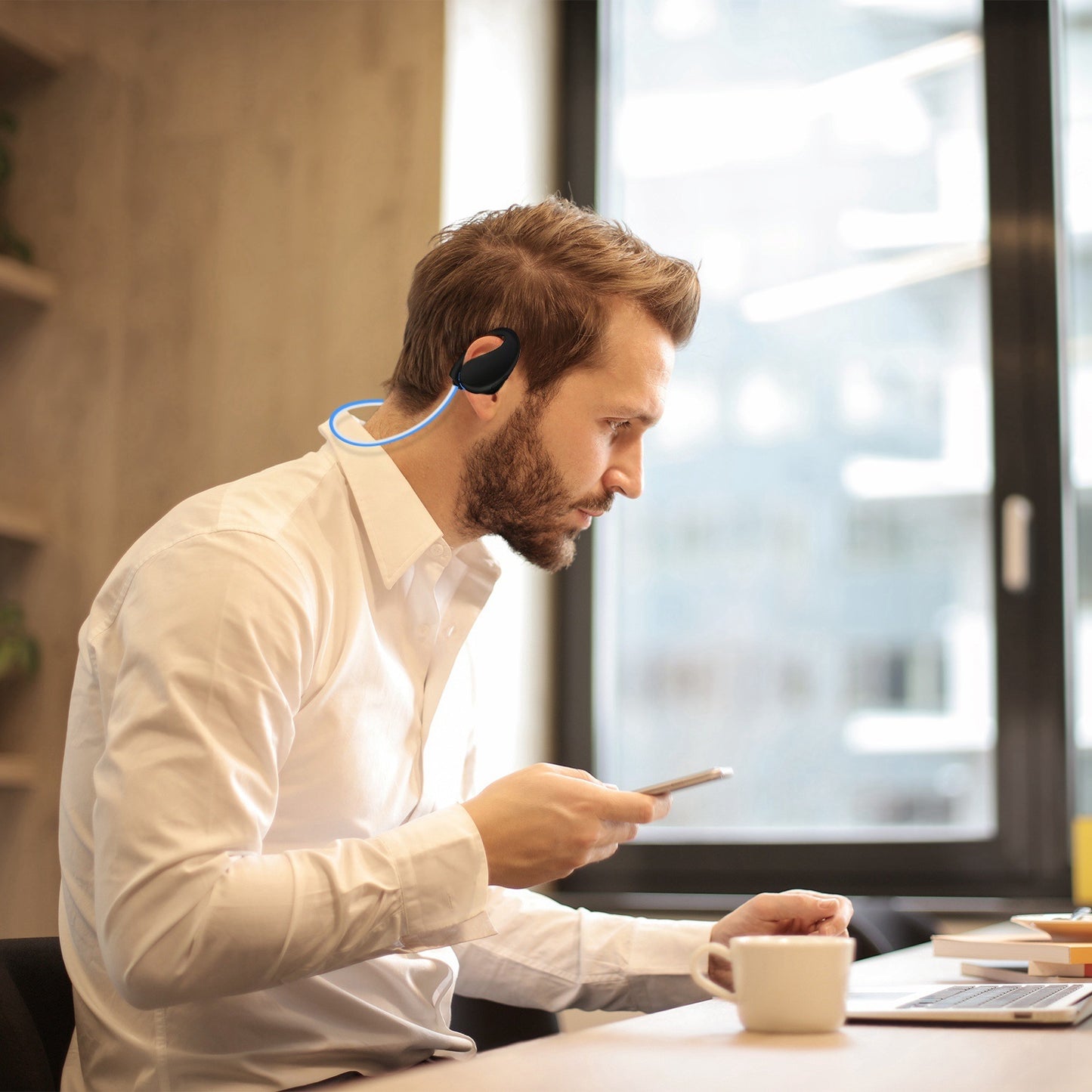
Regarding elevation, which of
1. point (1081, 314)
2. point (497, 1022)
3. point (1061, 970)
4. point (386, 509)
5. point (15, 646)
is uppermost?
point (1081, 314)

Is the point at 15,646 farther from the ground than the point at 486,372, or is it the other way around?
the point at 486,372

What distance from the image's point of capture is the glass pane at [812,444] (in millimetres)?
2637

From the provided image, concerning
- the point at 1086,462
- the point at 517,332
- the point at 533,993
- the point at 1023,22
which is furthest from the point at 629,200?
the point at 533,993

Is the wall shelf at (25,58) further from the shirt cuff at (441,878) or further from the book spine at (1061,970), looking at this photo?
the book spine at (1061,970)

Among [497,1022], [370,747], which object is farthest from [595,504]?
[497,1022]

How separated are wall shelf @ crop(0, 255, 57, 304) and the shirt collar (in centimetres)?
142

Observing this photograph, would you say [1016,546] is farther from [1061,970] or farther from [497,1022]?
[497,1022]

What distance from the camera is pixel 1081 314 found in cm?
264

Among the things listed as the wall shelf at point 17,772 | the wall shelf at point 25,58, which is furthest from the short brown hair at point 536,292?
the wall shelf at point 25,58

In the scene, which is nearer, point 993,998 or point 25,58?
point 993,998

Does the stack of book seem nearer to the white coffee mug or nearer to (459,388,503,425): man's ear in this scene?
the white coffee mug

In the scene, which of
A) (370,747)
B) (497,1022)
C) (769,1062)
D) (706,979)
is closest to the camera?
(769,1062)

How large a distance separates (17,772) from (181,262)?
1.02 m

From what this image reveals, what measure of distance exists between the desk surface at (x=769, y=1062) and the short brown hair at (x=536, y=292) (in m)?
0.72
